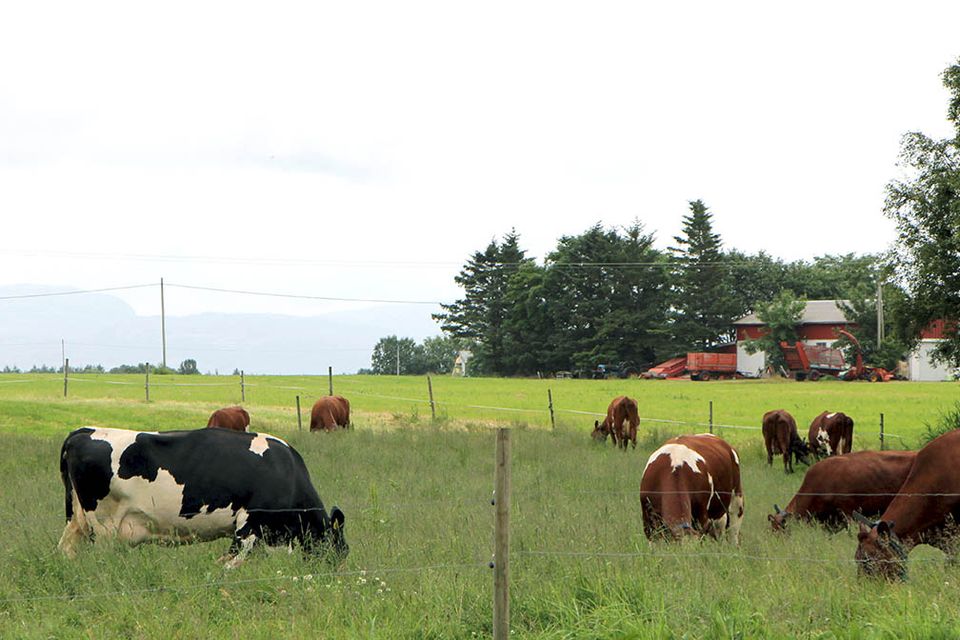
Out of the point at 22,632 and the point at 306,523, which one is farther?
the point at 306,523

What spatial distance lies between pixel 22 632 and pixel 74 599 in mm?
759

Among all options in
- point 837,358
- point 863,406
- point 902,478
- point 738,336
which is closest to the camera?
point 902,478

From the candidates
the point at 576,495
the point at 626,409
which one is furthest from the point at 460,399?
the point at 576,495

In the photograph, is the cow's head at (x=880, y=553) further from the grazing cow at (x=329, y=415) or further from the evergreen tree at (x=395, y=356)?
the evergreen tree at (x=395, y=356)

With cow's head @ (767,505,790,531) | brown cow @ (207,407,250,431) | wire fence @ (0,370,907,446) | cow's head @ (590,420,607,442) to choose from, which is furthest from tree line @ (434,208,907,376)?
cow's head @ (767,505,790,531)

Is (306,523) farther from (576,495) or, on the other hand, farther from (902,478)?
(902,478)

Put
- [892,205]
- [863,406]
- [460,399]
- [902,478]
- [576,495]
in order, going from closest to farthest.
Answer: [902,478], [576,495], [892,205], [863,406], [460,399]

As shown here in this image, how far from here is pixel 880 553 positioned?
25.0 feet

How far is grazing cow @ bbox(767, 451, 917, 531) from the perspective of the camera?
12086 millimetres

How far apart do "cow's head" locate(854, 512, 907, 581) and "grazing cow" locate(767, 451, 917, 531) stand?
4.11 meters

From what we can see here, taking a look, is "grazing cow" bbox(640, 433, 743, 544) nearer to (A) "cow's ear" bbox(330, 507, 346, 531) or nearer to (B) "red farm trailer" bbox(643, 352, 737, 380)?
(A) "cow's ear" bbox(330, 507, 346, 531)

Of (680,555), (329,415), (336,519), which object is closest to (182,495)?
(336,519)

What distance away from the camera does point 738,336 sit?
80375mm

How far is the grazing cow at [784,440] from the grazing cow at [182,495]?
15.3 meters
